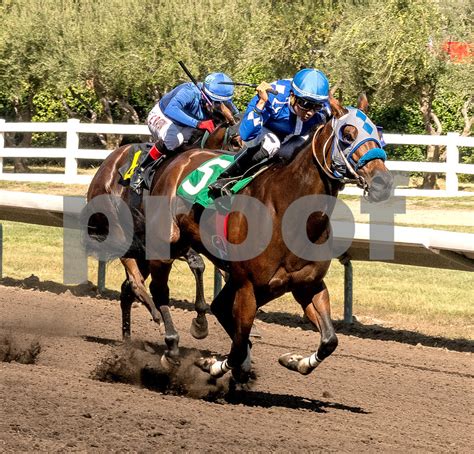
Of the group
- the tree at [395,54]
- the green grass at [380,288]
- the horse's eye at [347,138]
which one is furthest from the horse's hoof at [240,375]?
the tree at [395,54]

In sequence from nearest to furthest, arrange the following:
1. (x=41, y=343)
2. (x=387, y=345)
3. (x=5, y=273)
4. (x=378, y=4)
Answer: (x=41, y=343)
(x=387, y=345)
(x=5, y=273)
(x=378, y=4)

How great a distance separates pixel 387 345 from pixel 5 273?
581 cm

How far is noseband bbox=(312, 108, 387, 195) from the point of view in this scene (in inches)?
227

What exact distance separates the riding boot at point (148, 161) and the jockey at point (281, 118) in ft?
5.10

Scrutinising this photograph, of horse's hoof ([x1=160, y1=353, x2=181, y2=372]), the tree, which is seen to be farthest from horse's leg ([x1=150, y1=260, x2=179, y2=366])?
the tree

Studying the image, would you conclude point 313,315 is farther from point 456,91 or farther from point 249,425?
point 456,91

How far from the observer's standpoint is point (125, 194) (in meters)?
9.20

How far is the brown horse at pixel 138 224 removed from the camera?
8531 mm

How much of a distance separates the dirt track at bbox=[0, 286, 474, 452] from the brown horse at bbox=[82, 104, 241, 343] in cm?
34

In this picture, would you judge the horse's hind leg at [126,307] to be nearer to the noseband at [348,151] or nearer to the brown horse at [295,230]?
the brown horse at [295,230]

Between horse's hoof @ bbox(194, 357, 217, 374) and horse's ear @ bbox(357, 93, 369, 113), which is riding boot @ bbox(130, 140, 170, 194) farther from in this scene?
horse's ear @ bbox(357, 93, 369, 113)

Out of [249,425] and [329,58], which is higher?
[329,58]

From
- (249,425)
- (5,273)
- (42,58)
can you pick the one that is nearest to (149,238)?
(249,425)

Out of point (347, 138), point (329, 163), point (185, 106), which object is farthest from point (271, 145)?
point (185, 106)
